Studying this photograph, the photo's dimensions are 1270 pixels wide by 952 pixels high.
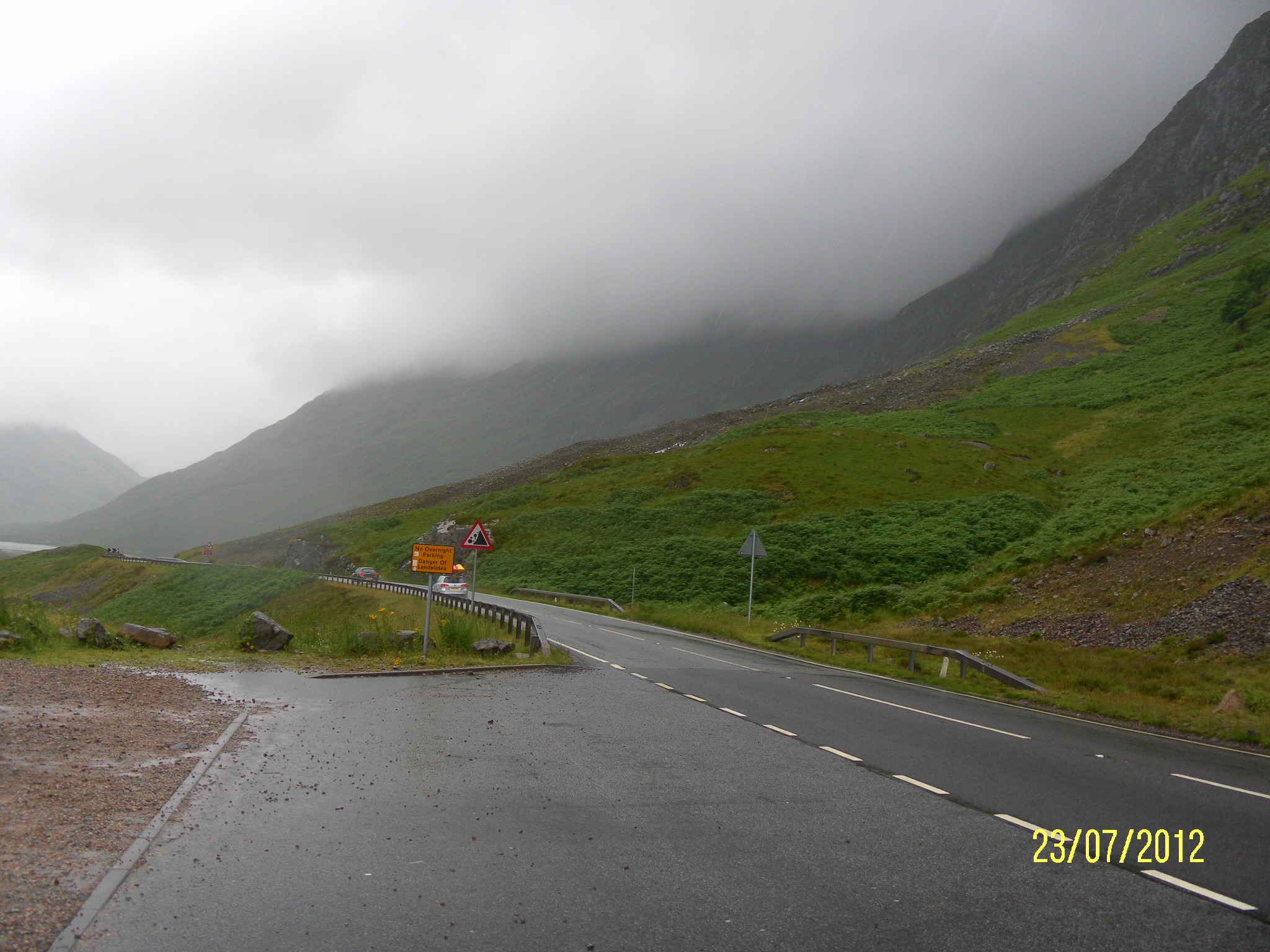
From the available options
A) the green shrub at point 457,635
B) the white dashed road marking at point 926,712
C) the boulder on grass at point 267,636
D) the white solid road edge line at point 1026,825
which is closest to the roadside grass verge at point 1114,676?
the white dashed road marking at point 926,712

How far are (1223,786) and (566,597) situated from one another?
130 feet

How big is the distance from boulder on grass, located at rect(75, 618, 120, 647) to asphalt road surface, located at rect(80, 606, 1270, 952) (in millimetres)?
10105

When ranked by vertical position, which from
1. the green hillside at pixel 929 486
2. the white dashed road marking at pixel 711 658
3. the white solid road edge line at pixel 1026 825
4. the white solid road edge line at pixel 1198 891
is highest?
the green hillside at pixel 929 486

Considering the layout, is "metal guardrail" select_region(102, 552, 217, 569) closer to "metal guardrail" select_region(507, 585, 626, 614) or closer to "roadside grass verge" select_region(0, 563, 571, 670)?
"roadside grass verge" select_region(0, 563, 571, 670)

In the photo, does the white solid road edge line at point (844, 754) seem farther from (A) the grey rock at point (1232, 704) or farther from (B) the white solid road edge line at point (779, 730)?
(A) the grey rock at point (1232, 704)

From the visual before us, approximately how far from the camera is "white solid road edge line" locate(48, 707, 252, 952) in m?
4.28

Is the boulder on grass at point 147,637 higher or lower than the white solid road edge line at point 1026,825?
lower

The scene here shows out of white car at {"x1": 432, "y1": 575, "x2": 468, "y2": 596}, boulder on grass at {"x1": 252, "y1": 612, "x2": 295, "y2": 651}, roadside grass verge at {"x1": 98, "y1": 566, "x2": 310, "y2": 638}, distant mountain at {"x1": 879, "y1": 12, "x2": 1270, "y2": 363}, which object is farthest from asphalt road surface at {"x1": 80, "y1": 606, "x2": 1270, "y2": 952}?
distant mountain at {"x1": 879, "y1": 12, "x2": 1270, "y2": 363}

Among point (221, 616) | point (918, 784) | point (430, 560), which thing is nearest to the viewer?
point (918, 784)

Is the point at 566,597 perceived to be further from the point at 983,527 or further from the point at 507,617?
the point at 983,527

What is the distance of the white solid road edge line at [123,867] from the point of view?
428cm

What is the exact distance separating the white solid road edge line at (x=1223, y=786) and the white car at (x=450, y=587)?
33691mm
